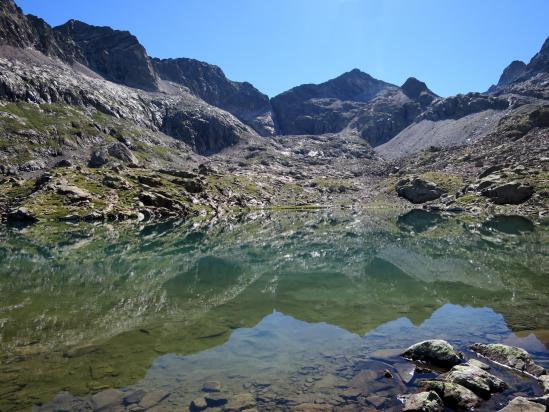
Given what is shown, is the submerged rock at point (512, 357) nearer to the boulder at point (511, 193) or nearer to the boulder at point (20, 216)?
the boulder at point (20, 216)

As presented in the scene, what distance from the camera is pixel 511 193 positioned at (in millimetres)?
118062

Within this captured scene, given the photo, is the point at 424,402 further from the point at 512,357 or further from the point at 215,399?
the point at 215,399

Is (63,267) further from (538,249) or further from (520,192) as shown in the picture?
(520,192)

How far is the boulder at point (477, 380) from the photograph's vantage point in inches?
532

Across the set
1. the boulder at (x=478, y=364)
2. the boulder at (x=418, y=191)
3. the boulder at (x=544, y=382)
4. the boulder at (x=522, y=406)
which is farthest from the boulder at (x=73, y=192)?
the boulder at (x=522, y=406)

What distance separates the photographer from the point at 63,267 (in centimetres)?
4469

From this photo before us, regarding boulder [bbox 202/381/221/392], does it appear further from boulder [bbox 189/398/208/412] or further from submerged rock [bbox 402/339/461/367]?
submerged rock [bbox 402/339/461/367]

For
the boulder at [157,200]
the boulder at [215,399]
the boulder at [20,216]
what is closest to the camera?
the boulder at [215,399]

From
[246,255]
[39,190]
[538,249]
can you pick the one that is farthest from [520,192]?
[39,190]

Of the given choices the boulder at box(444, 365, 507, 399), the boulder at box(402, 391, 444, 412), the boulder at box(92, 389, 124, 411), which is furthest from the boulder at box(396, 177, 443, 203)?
the boulder at box(92, 389, 124, 411)

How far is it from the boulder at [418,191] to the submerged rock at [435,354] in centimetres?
15726

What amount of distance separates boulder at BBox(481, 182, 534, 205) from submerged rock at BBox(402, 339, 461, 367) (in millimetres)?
116370

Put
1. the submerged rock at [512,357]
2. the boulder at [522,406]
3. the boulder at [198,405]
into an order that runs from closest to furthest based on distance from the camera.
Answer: the boulder at [522,406]
the boulder at [198,405]
the submerged rock at [512,357]

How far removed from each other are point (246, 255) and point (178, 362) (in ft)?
120
